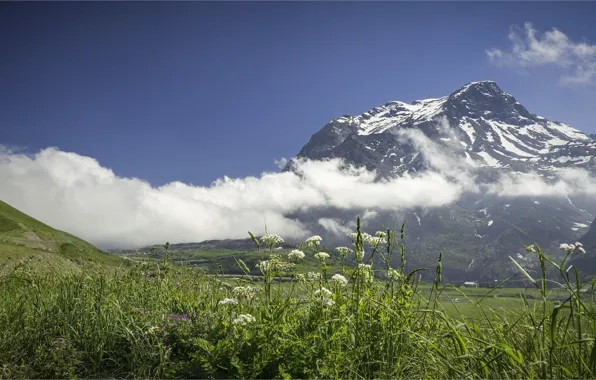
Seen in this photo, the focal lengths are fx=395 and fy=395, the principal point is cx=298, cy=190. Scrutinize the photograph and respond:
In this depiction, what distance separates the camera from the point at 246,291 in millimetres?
6656

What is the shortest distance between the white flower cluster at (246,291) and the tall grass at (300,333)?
0.02 m

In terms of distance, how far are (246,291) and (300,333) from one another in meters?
1.30

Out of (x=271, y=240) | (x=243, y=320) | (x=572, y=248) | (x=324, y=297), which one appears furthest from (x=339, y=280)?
(x=572, y=248)

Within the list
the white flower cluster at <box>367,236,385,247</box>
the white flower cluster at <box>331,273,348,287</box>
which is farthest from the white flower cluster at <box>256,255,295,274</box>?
the white flower cluster at <box>367,236,385,247</box>

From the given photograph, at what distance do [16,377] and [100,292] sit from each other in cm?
190

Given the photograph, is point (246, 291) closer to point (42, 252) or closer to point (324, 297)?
point (324, 297)

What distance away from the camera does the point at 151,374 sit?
Answer: 585 cm

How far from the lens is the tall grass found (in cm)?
487

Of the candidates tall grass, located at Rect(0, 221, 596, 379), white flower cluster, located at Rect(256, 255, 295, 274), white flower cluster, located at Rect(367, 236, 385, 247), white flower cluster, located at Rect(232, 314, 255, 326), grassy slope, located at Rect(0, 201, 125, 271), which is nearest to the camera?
tall grass, located at Rect(0, 221, 596, 379)

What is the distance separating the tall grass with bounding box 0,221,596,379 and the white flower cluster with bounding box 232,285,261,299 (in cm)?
2

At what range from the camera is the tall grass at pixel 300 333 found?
4867 millimetres

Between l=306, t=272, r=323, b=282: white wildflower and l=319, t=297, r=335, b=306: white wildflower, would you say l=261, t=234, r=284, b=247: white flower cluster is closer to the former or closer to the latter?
l=306, t=272, r=323, b=282: white wildflower

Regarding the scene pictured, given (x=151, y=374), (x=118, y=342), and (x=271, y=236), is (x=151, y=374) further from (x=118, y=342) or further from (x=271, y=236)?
(x=271, y=236)

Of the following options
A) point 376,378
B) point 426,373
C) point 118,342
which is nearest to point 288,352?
point 376,378
